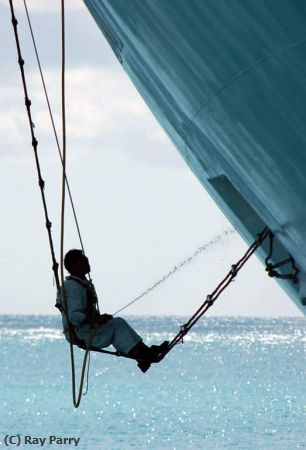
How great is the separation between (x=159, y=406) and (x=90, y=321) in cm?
4962

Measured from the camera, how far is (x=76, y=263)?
10727 millimetres

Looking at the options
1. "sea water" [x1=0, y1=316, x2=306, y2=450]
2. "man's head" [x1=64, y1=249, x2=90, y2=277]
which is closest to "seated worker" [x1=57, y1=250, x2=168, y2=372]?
"man's head" [x1=64, y1=249, x2=90, y2=277]

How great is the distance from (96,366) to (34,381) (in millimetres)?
16183

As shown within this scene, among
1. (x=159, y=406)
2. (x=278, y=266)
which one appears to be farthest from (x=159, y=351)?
(x=159, y=406)

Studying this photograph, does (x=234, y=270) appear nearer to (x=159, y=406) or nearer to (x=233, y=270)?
(x=233, y=270)

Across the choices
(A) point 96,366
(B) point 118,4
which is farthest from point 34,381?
(B) point 118,4

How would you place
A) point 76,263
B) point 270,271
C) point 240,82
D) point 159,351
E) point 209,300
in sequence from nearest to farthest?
point 240,82
point 76,263
point 159,351
point 270,271
point 209,300

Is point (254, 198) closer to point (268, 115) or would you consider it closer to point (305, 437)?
point (268, 115)

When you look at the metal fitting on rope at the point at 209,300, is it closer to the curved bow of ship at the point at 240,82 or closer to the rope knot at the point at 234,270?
the rope knot at the point at 234,270

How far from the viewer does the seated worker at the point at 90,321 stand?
10.8 m

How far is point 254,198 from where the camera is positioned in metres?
11.5

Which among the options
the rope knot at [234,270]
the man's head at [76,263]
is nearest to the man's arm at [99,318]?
the man's head at [76,263]

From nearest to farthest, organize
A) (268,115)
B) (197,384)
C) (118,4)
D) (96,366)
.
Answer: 1. (268,115)
2. (118,4)
3. (197,384)
4. (96,366)

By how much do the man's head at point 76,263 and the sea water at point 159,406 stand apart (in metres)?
31.8
